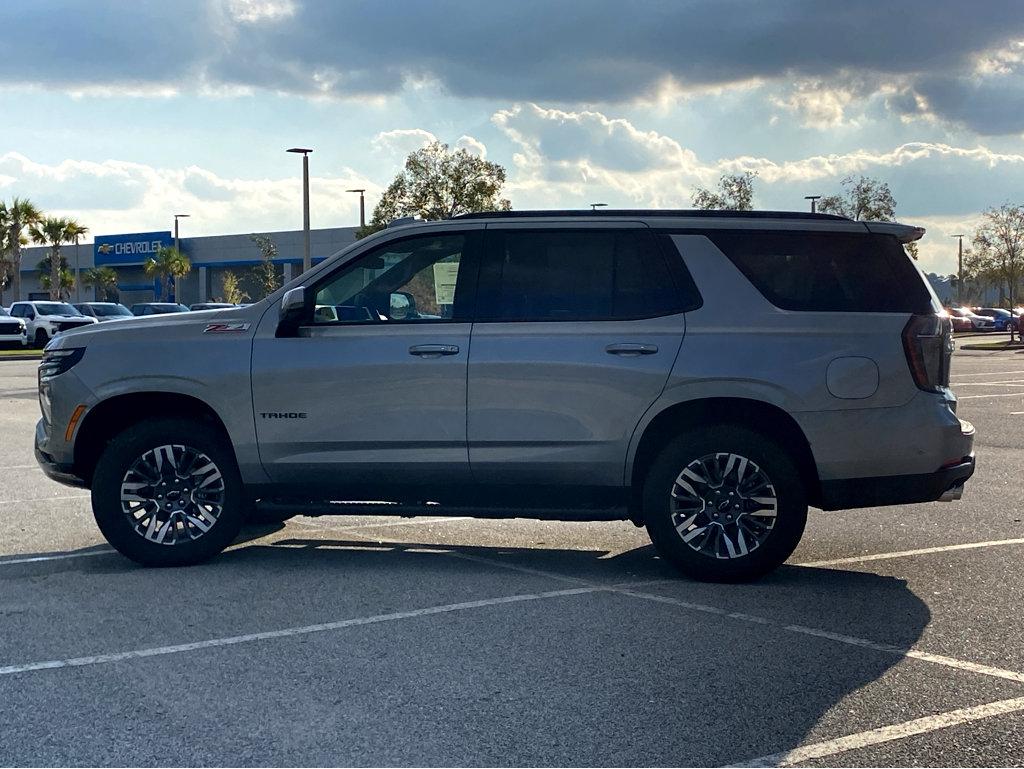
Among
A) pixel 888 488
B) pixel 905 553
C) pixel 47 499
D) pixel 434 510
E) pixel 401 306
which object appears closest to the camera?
Result: pixel 888 488

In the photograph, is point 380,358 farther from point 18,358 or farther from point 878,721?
point 18,358

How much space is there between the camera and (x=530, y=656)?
5.44 meters

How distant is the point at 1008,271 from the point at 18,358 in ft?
166

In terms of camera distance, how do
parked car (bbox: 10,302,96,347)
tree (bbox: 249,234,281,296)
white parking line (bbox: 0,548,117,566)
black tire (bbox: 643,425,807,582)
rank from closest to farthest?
black tire (bbox: 643,425,807,582)
white parking line (bbox: 0,548,117,566)
parked car (bbox: 10,302,96,347)
tree (bbox: 249,234,281,296)

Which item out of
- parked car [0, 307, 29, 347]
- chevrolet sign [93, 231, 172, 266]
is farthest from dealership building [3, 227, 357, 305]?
parked car [0, 307, 29, 347]

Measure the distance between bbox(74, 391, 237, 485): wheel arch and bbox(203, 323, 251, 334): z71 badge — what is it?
405mm

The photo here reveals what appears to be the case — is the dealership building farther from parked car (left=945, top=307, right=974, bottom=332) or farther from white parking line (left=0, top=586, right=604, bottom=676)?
white parking line (left=0, top=586, right=604, bottom=676)

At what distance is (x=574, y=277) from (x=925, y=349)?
198cm

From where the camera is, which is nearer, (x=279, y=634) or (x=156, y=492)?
(x=279, y=634)

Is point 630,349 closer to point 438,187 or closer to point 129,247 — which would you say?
point 438,187

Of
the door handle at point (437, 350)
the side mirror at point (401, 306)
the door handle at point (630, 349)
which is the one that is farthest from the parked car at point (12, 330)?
the door handle at point (630, 349)

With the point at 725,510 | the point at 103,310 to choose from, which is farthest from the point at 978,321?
the point at 725,510

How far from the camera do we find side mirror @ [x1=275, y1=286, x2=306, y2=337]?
7277 millimetres

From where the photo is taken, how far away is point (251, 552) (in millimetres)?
8102
